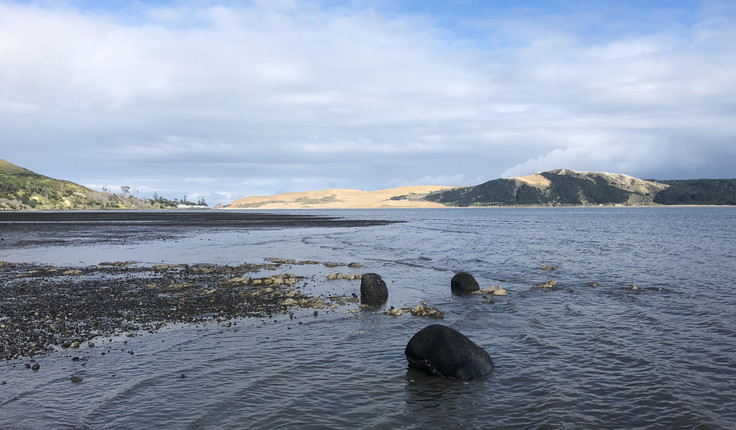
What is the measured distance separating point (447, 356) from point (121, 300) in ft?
57.9

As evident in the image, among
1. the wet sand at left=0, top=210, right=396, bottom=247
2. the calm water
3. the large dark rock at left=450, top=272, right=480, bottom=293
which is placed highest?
the wet sand at left=0, top=210, right=396, bottom=247

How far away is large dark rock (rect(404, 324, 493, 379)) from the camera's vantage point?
14.6 m

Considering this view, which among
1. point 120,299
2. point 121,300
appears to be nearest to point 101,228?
point 120,299

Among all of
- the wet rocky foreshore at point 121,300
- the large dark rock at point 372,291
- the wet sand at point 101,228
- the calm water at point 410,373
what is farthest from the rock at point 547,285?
the wet sand at point 101,228

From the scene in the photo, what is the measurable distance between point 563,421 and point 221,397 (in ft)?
30.1

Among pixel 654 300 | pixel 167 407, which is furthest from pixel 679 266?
pixel 167 407

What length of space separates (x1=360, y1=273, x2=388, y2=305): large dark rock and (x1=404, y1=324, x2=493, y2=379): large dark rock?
375 inches

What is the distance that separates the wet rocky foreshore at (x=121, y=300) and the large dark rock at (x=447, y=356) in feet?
28.9

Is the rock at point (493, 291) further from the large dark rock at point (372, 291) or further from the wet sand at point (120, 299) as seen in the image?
the wet sand at point (120, 299)

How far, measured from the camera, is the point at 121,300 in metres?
23.4

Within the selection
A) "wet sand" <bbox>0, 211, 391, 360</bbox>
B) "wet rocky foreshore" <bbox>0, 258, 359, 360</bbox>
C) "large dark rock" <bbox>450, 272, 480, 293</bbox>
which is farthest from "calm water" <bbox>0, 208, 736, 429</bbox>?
"wet rocky foreshore" <bbox>0, 258, 359, 360</bbox>

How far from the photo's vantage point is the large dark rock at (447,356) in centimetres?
1456

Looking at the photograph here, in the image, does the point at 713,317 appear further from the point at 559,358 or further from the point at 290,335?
the point at 290,335

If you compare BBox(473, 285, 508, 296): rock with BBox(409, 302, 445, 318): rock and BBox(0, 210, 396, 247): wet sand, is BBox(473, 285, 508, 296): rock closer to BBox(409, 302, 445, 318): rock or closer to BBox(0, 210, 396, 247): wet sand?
BBox(409, 302, 445, 318): rock
